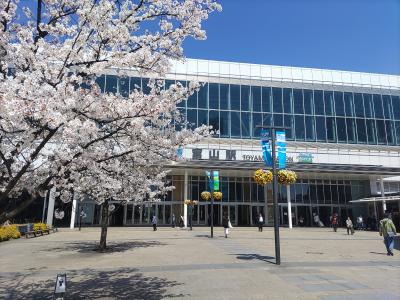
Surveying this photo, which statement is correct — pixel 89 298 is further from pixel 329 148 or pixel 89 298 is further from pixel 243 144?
pixel 329 148

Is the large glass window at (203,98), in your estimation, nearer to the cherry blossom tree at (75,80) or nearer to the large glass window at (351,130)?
the large glass window at (351,130)

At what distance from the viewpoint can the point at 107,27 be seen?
6.27 m

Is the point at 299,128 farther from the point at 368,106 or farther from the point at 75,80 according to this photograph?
the point at 75,80

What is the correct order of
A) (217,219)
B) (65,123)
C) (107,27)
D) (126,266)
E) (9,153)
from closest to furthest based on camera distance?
(65,123), (107,27), (9,153), (126,266), (217,219)

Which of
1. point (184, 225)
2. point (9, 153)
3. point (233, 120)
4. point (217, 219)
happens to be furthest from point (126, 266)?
point (233, 120)

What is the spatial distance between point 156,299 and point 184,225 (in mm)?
28518

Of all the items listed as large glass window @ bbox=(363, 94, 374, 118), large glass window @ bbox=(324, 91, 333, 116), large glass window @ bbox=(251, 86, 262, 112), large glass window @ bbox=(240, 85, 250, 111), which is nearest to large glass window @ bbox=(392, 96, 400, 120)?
large glass window @ bbox=(363, 94, 374, 118)

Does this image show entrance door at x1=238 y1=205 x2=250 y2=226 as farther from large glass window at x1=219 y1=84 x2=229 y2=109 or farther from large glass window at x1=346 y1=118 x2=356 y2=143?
large glass window at x1=346 y1=118 x2=356 y2=143

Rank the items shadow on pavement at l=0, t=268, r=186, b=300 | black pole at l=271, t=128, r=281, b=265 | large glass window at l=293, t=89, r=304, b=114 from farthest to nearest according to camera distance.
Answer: large glass window at l=293, t=89, r=304, b=114, black pole at l=271, t=128, r=281, b=265, shadow on pavement at l=0, t=268, r=186, b=300

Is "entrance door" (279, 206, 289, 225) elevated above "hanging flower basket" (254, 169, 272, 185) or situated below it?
below

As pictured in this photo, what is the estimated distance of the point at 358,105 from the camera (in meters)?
46.4

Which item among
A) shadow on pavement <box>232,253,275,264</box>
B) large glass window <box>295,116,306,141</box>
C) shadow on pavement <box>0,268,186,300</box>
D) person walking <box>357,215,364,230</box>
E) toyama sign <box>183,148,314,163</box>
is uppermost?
large glass window <box>295,116,306,141</box>

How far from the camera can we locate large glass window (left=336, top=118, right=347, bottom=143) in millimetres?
44816

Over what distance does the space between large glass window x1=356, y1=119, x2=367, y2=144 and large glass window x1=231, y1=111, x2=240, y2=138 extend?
16675 mm
